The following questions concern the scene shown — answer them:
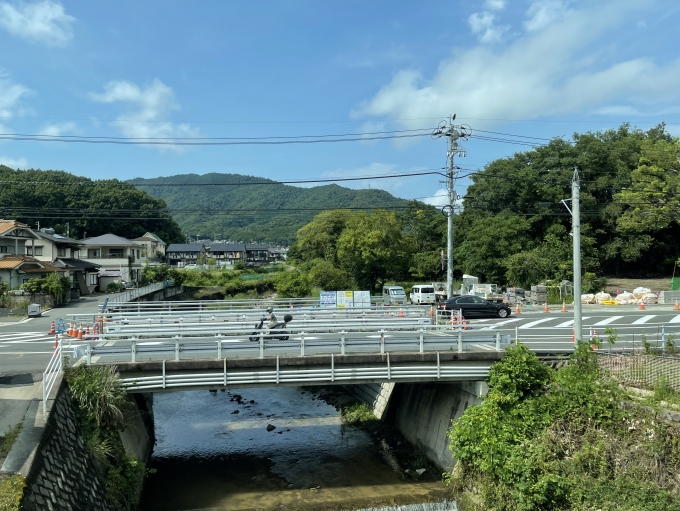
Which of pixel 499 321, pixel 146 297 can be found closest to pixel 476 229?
pixel 499 321

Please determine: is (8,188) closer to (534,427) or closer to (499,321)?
(499,321)

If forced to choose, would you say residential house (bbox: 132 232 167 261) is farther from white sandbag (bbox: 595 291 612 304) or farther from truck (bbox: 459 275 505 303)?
white sandbag (bbox: 595 291 612 304)

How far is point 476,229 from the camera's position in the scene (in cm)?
5441

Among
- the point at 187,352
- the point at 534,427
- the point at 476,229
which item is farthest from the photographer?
the point at 476,229

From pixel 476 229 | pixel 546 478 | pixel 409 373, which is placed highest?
pixel 476 229

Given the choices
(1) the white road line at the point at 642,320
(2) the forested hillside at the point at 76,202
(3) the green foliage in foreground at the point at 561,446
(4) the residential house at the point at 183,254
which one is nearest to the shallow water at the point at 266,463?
(3) the green foliage in foreground at the point at 561,446

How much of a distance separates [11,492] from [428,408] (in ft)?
41.5

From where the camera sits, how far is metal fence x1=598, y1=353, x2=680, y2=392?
44.5 feet

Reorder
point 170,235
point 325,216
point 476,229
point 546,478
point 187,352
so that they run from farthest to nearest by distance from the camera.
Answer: point 170,235 → point 325,216 → point 476,229 → point 187,352 → point 546,478

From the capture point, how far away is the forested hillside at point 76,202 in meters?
91.8

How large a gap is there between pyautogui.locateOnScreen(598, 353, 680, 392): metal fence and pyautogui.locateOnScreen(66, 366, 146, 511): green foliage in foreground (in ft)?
43.1

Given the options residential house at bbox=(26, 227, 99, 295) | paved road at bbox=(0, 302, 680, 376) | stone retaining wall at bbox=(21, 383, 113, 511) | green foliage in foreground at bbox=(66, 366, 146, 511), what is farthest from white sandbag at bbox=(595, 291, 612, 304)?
residential house at bbox=(26, 227, 99, 295)

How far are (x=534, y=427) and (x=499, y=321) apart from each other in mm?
15162

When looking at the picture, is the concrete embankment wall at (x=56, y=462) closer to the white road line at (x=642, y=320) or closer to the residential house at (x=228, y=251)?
the white road line at (x=642, y=320)
